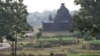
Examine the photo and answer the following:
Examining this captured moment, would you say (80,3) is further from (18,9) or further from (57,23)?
(57,23)

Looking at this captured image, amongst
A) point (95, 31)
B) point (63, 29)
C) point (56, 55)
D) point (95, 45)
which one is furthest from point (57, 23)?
point (95, 31)

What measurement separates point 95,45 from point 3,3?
15.5 metres

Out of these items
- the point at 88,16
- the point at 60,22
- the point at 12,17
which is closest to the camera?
the point at 88,16

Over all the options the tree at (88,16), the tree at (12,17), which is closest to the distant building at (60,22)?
the tree at (12,17)

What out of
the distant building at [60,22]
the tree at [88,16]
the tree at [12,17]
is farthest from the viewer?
the distant building at [60,22]

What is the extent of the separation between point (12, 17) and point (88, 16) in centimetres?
582

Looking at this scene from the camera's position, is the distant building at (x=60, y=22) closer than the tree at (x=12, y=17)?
No

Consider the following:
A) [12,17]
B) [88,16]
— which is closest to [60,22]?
[12,17]

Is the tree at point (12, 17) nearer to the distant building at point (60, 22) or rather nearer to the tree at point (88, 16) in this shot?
the tree at point (88, 16)

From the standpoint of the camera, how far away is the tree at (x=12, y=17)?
21.5 m

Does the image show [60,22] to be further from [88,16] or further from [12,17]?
[88,16]

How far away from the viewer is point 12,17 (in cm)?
2219

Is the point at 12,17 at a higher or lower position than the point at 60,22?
higher

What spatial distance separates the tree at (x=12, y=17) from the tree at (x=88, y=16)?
4.76 m
